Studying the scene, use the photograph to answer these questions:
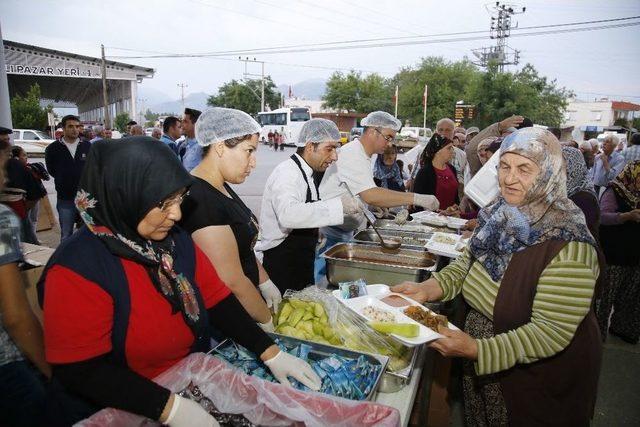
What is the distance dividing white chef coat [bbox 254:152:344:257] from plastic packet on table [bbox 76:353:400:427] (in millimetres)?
1231

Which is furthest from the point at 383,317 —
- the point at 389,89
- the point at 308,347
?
the point at 389,89

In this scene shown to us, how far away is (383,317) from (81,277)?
1.19 meters

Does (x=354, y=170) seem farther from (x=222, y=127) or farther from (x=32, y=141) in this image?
(x=32, y=141)

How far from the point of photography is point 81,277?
107 cm

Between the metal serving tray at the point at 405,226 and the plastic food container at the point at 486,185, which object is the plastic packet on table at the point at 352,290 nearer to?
the plastic food container at the point at 486,185

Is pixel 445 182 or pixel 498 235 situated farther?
pixel 445 182

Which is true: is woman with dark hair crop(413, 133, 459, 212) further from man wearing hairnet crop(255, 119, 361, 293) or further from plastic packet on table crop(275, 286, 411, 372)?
plastic packet on table crop(275, 286, 411, 372)

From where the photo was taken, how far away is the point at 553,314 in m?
1.41

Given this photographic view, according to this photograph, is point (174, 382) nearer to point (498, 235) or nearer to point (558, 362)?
point (498, 235)

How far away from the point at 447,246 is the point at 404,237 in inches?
27.4

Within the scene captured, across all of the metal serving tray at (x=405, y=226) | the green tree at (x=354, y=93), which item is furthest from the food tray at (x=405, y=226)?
the green tree at (x=354, y=93)

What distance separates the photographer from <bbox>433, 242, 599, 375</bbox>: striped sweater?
1.37 metres

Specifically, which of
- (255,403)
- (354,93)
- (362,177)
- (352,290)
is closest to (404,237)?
(362,177)

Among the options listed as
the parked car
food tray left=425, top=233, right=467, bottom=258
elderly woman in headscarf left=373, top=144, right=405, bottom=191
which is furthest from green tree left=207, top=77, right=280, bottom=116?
food tray left=425, top=233, right=467, bottom=258
